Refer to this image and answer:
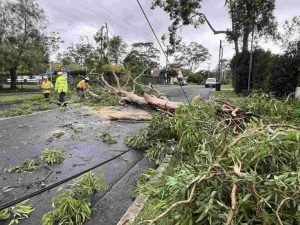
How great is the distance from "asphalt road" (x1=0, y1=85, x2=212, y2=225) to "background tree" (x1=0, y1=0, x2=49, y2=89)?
19612 mm

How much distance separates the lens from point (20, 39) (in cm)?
3450

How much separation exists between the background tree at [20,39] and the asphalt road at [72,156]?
64.3 feet

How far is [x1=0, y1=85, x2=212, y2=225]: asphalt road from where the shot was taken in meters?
5.24

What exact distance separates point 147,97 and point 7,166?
6.35 m

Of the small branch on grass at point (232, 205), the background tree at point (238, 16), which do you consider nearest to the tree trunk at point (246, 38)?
the background tree at point (238, 16)

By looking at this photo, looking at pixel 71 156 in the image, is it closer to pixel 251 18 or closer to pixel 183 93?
pixel 183 93

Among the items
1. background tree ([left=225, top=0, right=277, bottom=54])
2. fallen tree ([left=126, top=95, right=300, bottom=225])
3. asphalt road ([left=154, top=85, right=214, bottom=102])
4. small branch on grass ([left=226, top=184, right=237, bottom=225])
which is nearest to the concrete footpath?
fallen tree ([left=126, top=95, right=300, bottom=225])

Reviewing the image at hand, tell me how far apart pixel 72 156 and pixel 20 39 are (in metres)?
29.5

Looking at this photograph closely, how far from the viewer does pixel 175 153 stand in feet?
22.0

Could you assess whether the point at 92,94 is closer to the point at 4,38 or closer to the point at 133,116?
the point at 133,116

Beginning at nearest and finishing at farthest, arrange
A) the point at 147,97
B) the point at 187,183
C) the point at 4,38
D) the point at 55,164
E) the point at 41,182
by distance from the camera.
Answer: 1. the point at 187,183
2. the point at 41,182
3. the point at 55,164
4. the point at 147,97
5. the point at 4,38

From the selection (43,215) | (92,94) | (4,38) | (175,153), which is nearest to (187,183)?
(43,215)

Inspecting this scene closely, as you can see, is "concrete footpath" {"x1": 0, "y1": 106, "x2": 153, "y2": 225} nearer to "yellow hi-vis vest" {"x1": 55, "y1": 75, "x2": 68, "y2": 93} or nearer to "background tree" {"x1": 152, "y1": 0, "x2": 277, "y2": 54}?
"yellow hi-vis vest" {"x1": 55, "y1": 75, "x2": 68, "y2": 93}

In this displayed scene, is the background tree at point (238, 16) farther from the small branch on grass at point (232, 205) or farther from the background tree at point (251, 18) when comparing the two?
the small branch on grass at point (232, 205)
